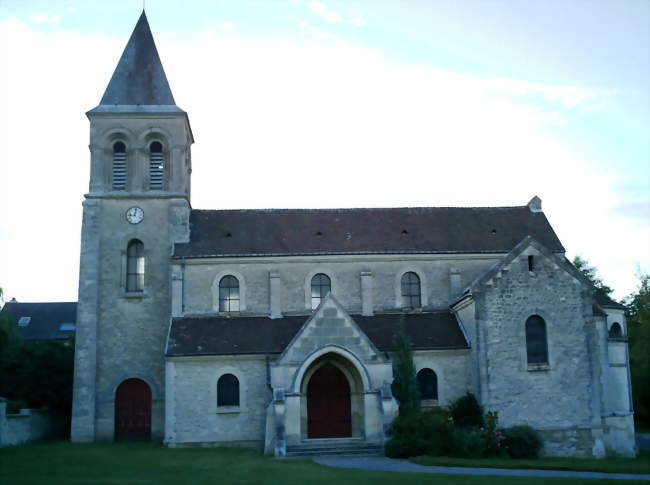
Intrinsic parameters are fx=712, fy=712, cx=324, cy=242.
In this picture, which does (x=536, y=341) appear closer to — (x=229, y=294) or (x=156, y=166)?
(x=229, y=294)

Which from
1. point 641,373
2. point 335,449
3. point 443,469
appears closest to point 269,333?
point 335,449

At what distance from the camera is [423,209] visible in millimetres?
40656

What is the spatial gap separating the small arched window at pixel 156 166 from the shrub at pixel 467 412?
18.9m

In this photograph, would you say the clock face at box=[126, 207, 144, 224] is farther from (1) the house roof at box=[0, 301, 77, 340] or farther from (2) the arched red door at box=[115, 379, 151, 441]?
(1) the house roof at box=[0, 301, 77, 340]

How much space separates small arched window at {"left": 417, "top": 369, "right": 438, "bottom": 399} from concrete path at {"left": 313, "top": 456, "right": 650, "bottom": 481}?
6209 millimetres

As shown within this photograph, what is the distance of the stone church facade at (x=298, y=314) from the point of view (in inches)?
1233

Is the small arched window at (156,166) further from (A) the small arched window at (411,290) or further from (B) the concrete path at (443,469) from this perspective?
(B) the concrete path at (443,469)

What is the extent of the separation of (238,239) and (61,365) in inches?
481

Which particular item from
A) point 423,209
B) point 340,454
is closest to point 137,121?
point 423,209

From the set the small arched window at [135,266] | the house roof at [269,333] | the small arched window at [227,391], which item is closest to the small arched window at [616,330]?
the house roof at [269,333]

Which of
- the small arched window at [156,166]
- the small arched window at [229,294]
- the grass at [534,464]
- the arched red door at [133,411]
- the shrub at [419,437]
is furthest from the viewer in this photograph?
the small arched window at [156,166]

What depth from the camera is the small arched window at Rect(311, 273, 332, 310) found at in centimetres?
3644

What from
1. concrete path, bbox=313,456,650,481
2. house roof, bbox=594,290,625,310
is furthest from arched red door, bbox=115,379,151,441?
house roof, bbox=594,290,625,310

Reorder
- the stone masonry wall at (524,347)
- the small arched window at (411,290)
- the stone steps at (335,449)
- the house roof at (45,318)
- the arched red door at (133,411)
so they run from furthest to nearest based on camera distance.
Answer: the house roof at (45,318) < the small arched window at (411,290) < the arched red door at (133,411) < the stone masonry wall at (524,347) < the stone steps at (335,449)
